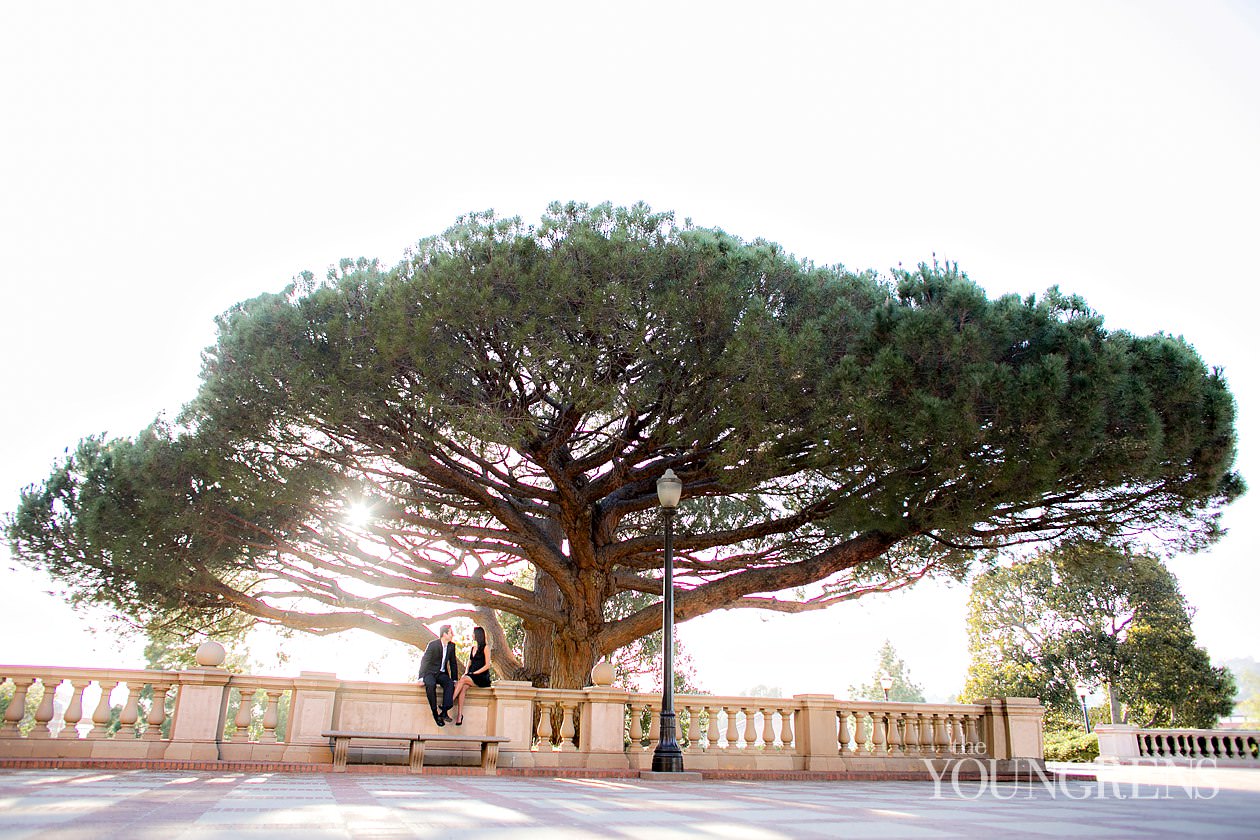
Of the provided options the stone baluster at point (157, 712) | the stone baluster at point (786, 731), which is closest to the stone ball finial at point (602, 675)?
the stone baluster at point (786, 731)

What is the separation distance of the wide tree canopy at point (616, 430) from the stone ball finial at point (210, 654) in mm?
2755

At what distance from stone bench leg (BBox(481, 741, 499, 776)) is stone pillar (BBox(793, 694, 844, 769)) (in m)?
4.18

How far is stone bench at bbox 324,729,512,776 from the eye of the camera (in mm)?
9438

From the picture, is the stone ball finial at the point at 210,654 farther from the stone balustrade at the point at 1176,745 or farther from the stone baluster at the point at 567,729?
the stone balustrade at the point at 1176,745

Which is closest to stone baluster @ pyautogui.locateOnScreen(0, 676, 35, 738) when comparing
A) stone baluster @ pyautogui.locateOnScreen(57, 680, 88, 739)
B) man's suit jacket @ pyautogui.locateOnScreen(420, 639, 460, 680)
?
stone baluster @ pyautogui.locateOnScreen(57, 680, 88, 739)

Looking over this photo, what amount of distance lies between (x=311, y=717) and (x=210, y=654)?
1380mm

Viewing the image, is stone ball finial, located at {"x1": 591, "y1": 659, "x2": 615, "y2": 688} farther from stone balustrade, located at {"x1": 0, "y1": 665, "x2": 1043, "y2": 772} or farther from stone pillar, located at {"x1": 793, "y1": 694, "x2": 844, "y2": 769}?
stone pillar, located at {"x1": 793, "y1": 694, "x2": 844, "y2": 769}

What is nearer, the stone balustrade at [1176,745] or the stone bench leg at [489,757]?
the stone bench leg at [489,757]

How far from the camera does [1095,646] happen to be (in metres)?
29.1

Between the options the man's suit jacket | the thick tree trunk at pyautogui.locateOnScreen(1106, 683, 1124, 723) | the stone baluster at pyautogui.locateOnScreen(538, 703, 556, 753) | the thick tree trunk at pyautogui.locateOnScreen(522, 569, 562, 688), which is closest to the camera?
the man's suit jacket

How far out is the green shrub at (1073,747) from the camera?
23.4 m

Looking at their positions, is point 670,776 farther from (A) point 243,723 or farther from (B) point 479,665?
(A) point 243,723

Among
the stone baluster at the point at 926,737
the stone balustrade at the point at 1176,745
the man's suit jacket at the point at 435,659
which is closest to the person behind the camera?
the man's suit jacket at the point at 435,659

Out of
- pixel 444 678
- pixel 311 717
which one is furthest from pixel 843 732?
pixel 311 717
